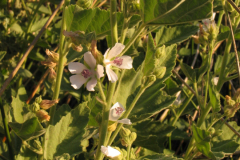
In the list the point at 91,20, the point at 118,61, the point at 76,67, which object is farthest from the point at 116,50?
the point at 91,20

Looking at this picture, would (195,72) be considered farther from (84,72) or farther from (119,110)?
(84,72)

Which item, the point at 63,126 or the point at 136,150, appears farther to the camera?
the point at 136,150

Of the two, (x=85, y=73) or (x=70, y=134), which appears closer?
(x=85, y=73)

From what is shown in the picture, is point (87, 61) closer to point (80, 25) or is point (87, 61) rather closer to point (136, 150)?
point (80, 25)

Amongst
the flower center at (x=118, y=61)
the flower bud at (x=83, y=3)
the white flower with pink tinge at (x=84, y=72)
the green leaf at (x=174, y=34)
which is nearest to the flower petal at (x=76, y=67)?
the white flower with pink tinge at (x=84, y=72)

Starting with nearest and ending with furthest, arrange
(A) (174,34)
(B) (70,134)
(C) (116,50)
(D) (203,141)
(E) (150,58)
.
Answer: (C) (116,50), (E) (150,58), (B) (70,134), (D) (203,141), (A) (174,34)

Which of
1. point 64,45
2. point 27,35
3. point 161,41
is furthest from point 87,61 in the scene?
point 27,35
